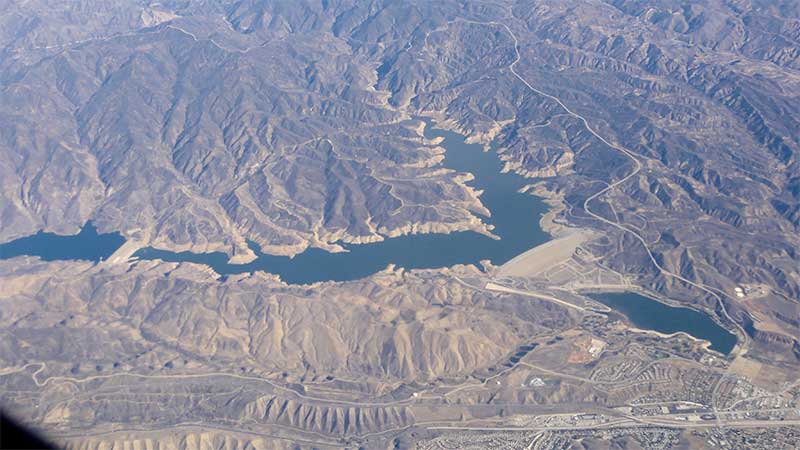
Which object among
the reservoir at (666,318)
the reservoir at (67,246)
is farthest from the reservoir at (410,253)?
the reservoir at (666,318)

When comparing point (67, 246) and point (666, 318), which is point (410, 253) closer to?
point (666, 318)

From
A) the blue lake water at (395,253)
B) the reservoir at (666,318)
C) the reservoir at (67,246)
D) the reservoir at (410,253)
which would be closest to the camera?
the reservoir at (666,318)

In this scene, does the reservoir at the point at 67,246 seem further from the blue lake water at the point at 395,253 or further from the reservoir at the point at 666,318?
the reservoir at the point at 666,318

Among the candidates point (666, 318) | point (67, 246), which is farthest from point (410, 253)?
point (67, 246)

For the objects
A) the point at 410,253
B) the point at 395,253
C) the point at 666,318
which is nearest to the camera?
the point at 666,318

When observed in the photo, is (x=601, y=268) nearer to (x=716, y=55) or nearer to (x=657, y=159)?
(x=657, y=159)

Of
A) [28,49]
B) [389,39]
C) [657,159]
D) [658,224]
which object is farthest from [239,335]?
[28,49]
